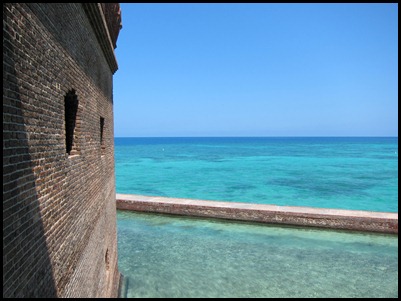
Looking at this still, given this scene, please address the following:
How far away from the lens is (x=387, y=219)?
14938mm

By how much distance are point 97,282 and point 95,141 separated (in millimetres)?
2479

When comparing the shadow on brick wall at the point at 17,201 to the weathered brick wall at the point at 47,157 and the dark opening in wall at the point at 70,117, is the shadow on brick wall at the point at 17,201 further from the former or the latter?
the dark opening in wall at the point at 70,117

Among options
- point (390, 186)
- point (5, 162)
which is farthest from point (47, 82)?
point (390, 186)

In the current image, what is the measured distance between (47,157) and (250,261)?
33.7ft

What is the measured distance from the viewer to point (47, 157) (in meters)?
3.48

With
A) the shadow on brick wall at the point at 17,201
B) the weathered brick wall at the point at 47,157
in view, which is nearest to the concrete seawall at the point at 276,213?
the weathered brick wall at the point at 47,157

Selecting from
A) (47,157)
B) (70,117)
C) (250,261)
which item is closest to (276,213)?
(250,261)

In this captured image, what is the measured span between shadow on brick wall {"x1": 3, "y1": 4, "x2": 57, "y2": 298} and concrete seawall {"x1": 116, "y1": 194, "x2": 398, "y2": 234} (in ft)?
47.4

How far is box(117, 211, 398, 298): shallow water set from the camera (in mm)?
10133

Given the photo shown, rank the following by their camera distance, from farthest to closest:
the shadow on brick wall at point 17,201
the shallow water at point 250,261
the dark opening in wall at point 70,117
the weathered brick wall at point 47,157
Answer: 1. the shallow water at point 250,261
2. the dark opening in wall at point 70,117
3. the weathered brick wall at point 47,157
4. the shadow on brick wall at point 17,201

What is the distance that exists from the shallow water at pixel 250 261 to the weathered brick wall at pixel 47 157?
17.4 feet

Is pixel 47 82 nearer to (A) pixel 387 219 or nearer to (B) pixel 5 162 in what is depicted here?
(B) pixel 5 162

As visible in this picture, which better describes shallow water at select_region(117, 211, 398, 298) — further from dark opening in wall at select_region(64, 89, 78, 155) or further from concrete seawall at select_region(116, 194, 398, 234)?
dark opening in wall at select_region(64, 89, 78, 155)

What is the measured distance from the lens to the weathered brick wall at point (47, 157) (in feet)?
8.60
